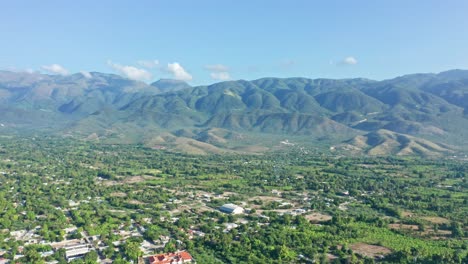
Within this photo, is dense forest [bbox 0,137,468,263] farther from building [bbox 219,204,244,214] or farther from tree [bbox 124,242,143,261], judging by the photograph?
building [bbox 219,204,244,214]

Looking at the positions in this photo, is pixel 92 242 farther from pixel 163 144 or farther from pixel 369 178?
pixel 163 144

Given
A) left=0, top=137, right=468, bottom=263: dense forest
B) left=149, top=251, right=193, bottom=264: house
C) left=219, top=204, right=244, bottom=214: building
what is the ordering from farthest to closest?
left=219, top=204, right=244, bottom=214: building < left=0, top=137, right=468, bottom=263: dense forest < left=149, top=251, right=193, bottom=264: house

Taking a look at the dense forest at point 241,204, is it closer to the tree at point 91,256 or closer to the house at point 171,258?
the tree at point 91,256

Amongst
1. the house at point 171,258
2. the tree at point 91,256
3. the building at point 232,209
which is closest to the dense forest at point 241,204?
the tree at point 91,256

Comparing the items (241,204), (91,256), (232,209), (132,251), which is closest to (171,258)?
(132,251)

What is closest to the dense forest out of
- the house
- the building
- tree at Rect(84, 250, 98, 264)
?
tree at Rect(84, 250, 98, 264)

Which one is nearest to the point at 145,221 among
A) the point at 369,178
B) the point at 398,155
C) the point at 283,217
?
the point at 283,217

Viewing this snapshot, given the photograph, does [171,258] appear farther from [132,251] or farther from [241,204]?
[241,204]
